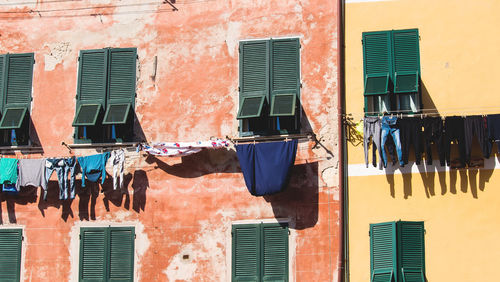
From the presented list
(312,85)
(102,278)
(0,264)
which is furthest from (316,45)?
(0,264)

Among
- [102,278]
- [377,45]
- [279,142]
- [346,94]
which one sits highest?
[377,45]

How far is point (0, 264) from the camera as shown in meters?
16.9

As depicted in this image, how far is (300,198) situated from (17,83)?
7271 mm

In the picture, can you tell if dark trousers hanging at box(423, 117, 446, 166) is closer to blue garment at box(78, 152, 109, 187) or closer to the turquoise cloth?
blue garment at box(78, 152, 109, 187)

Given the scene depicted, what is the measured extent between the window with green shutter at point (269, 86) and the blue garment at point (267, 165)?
636 millimetres

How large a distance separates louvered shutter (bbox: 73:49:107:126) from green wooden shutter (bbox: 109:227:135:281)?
2.85 metres

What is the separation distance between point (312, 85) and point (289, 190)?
94.0 inches

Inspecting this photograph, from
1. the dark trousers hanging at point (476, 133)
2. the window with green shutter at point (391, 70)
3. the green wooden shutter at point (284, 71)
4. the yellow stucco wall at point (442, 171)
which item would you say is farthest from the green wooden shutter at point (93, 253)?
the dark trousers hanging at point (476, 133)

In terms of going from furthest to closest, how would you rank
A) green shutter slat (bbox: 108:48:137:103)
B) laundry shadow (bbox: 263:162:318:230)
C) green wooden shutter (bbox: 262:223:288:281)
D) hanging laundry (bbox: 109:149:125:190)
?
green shutter slat (bbox: 108:48:137:103), hanging laundry (bbox: 109:149:125:190), laundry shadow (bbox: 263:162:318:230), green wooden shutter (bbox: 262:223:288:281)

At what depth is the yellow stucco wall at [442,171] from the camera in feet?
50.0

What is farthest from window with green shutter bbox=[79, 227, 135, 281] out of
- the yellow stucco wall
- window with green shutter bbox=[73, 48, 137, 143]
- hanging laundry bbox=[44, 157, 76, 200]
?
the yellow stucco wall

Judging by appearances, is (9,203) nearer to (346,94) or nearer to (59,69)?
(59,69)

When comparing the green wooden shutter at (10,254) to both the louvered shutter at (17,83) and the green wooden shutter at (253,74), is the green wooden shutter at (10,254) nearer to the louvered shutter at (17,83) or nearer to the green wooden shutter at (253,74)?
the louvered shutter at (17,83)

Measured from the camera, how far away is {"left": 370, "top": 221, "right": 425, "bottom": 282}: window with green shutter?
1520 cm
